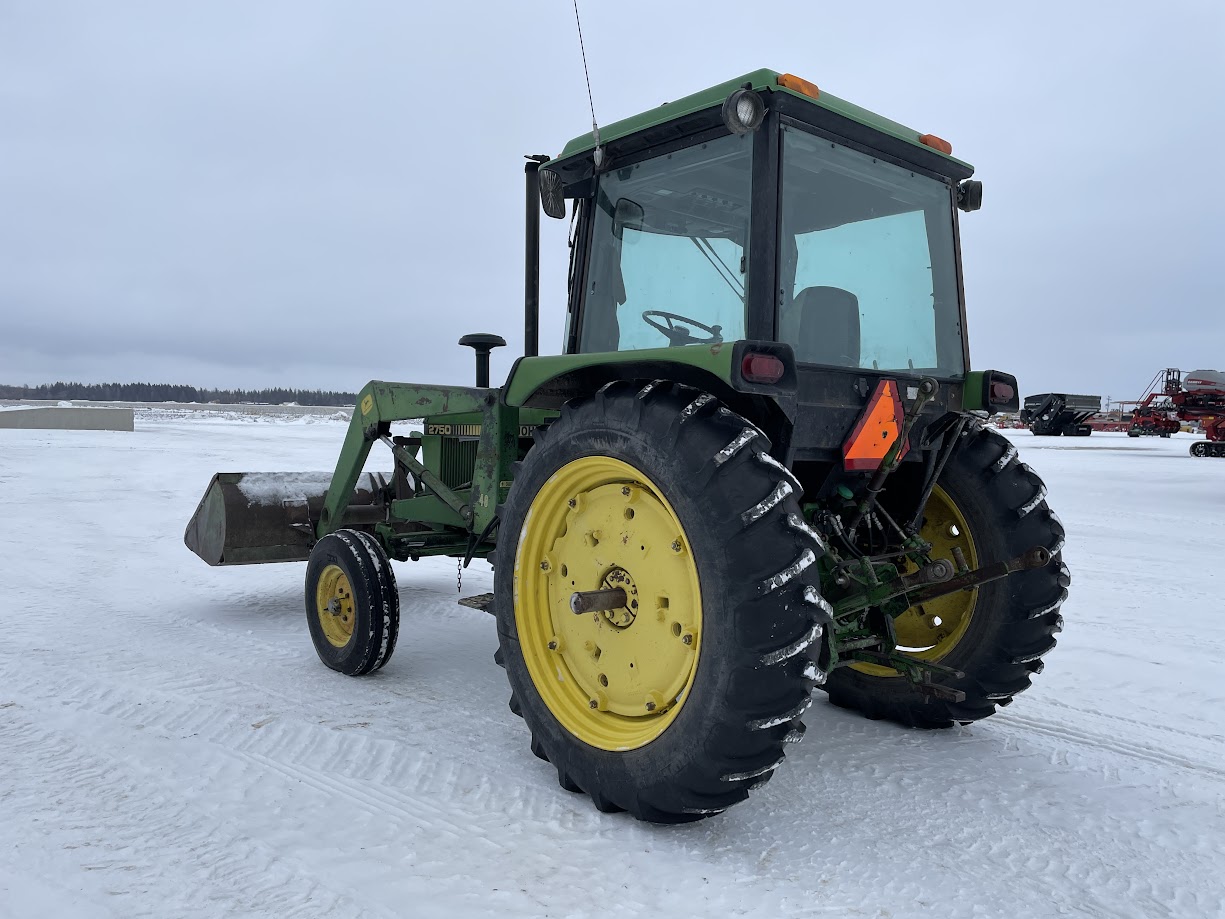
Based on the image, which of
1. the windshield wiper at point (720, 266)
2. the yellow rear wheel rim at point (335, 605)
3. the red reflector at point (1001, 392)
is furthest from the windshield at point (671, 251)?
the yellow rear wheel rim at point (335, 605)

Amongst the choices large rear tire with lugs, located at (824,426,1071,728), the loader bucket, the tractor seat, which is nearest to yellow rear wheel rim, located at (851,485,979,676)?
large rear tire with lugs, located at (824,426,1071,728)

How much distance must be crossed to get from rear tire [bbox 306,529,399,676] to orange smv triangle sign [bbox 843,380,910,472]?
2275 mm

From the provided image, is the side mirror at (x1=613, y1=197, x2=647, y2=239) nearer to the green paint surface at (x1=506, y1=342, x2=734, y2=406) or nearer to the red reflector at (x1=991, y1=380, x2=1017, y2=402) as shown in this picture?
the green paint surface at (x1=506, y1=342, x2=734, y2=406)

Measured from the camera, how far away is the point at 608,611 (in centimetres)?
289

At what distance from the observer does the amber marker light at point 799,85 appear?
2736mm

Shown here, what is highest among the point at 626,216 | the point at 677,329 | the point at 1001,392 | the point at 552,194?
the point at 552,194

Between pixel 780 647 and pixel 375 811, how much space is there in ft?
4.54

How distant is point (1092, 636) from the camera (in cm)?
498

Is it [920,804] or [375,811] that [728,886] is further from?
[375,811]

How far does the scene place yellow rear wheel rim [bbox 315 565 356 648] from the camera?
4.32 metres

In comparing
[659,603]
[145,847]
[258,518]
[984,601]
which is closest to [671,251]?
[659,603]

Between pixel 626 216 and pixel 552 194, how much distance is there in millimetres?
325

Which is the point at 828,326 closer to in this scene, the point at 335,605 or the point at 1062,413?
the point at 335,605

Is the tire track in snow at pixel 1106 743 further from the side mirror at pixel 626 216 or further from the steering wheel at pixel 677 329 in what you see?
the side mirror at pixel 626 216
